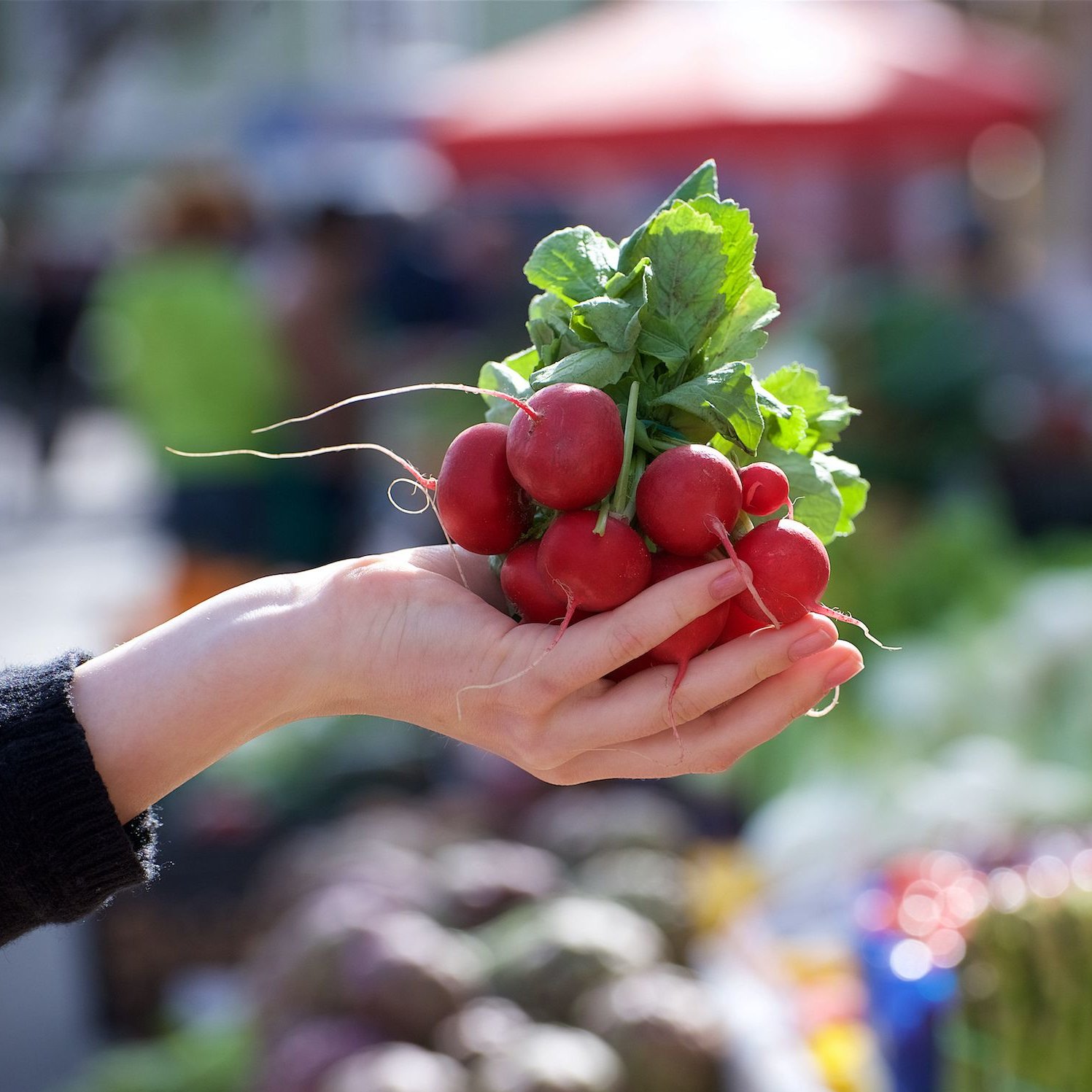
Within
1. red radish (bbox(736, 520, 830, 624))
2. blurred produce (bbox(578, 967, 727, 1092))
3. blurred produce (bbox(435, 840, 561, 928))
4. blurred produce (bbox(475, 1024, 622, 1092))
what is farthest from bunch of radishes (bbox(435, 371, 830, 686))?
blurred produce (bbox(435, 840, 561, 928))

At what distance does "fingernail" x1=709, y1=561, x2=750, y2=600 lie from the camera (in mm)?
1147

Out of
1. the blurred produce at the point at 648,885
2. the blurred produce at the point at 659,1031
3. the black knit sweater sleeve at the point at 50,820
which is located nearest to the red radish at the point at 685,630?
the black knit sweater sleeve at the point at 50,820

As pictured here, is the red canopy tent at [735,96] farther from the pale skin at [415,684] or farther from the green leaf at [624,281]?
the pale skin at [415,684]

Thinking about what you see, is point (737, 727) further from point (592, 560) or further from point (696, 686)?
point (592, 560)

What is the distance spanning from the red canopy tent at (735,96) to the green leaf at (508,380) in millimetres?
4722

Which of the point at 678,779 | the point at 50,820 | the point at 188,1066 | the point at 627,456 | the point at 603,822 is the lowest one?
the point at 188,1066

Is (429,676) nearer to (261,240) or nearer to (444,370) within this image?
(444,370)

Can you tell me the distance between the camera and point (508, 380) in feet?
4.47

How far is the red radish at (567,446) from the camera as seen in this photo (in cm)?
116

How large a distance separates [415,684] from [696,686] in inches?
11.0

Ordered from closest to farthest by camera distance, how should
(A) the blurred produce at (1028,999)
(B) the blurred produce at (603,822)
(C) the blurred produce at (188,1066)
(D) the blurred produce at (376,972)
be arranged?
1. (A) the blurred produce at (1028,999)
2. (D) the blurred produce at (376,972)
3. (C) the blurred produce at (188,1066)
4. (B) the blurred produce at (603,822)

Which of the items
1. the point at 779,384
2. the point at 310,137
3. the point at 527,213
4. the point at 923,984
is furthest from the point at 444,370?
the point at 310,137

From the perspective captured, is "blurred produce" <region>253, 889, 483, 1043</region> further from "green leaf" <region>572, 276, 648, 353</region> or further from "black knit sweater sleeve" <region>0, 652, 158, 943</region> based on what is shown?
"green leaf" <region>572, 276, 648, 353</region>

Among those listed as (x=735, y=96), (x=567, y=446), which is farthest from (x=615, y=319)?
(x=735, y=96)
